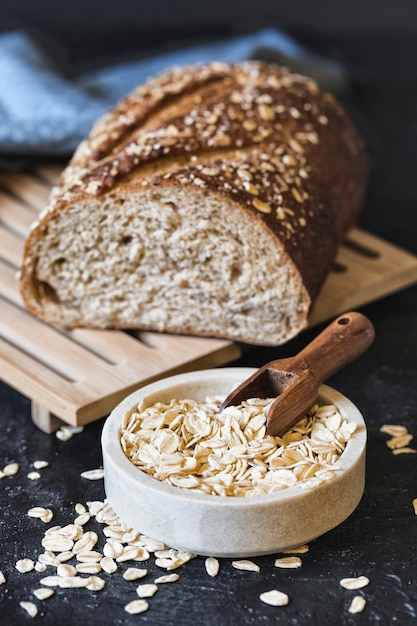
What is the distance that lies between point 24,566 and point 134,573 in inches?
8.9

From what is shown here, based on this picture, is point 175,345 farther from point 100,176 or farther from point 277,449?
point 277,449

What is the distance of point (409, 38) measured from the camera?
537 cm

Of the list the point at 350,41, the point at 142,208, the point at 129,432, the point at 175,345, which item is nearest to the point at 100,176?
the point at 142,208

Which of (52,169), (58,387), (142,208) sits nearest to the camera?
(58,387)

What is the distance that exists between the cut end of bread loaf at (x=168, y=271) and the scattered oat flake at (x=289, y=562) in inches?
31.4

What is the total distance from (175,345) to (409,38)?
3.21 meters

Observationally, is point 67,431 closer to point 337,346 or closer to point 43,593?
point 43,593

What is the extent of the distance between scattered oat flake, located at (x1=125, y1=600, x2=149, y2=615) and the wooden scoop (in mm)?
425

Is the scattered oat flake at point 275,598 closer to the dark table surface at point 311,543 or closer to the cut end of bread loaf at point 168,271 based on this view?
the dark table surface at point 311,543

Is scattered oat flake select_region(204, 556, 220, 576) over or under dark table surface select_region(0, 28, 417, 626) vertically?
over

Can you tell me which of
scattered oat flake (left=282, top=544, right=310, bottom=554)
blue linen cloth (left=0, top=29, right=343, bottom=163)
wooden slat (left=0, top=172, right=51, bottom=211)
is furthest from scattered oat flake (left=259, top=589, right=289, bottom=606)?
blue linen cloth (left=0, top=29, right=343, bottom=163)

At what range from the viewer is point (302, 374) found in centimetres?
222

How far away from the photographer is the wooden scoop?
2.16 m

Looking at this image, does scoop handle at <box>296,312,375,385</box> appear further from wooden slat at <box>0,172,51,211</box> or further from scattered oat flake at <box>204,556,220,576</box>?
wooden slat at <box>0,172,51,211</box>
